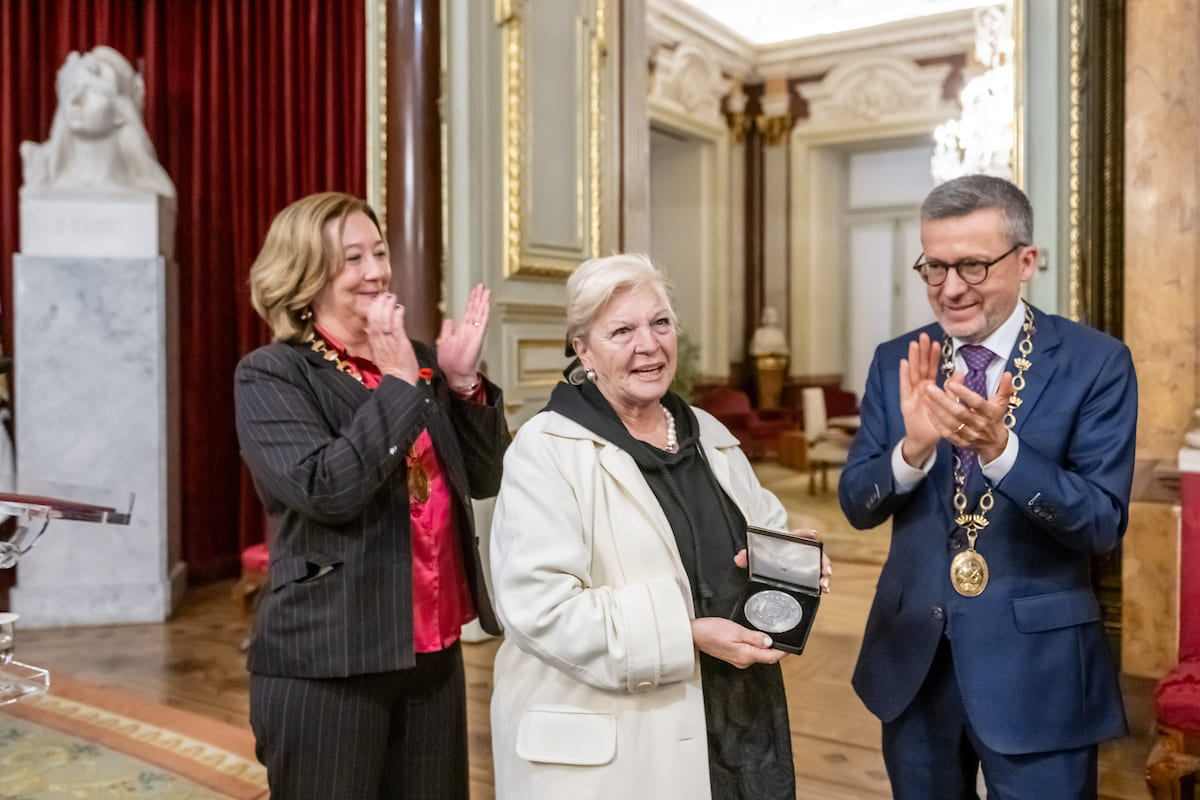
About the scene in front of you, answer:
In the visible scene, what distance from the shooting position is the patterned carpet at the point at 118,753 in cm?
280

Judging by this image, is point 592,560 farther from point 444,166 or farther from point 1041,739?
point 444,166

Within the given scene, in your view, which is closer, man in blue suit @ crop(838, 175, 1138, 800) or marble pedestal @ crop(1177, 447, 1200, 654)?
man in blue suit @ crop(838, 175, 1138, 800)

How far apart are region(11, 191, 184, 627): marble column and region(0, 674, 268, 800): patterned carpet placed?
3.60 ft

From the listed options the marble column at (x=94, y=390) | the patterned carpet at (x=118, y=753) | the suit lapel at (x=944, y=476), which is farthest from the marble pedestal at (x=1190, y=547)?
the marble column at (x=94, y=390)

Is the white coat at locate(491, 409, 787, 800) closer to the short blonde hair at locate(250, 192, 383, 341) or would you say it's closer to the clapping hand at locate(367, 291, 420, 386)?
the clapping hand at locate(367, 291, 420, 386)

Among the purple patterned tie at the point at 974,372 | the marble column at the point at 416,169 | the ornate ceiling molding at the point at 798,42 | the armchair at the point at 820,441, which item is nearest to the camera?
the purple patterned tie at the point at 974,372

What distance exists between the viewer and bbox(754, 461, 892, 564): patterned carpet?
249 inches

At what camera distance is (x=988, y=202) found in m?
1.54

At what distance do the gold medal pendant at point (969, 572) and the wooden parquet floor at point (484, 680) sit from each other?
1393mm

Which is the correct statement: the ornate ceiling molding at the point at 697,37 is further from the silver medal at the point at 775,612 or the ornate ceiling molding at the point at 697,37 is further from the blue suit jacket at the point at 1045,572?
the silver medal at the point at 775,612

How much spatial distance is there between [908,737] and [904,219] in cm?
1008

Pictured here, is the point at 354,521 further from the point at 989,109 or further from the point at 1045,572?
the point at 989,109

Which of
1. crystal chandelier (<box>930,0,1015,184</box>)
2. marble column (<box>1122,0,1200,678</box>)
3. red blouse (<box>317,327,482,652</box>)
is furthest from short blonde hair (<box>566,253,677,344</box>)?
crystal chandelier (<box>930,0,1015,184</box>)

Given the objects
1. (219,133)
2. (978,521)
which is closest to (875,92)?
(219,133)
